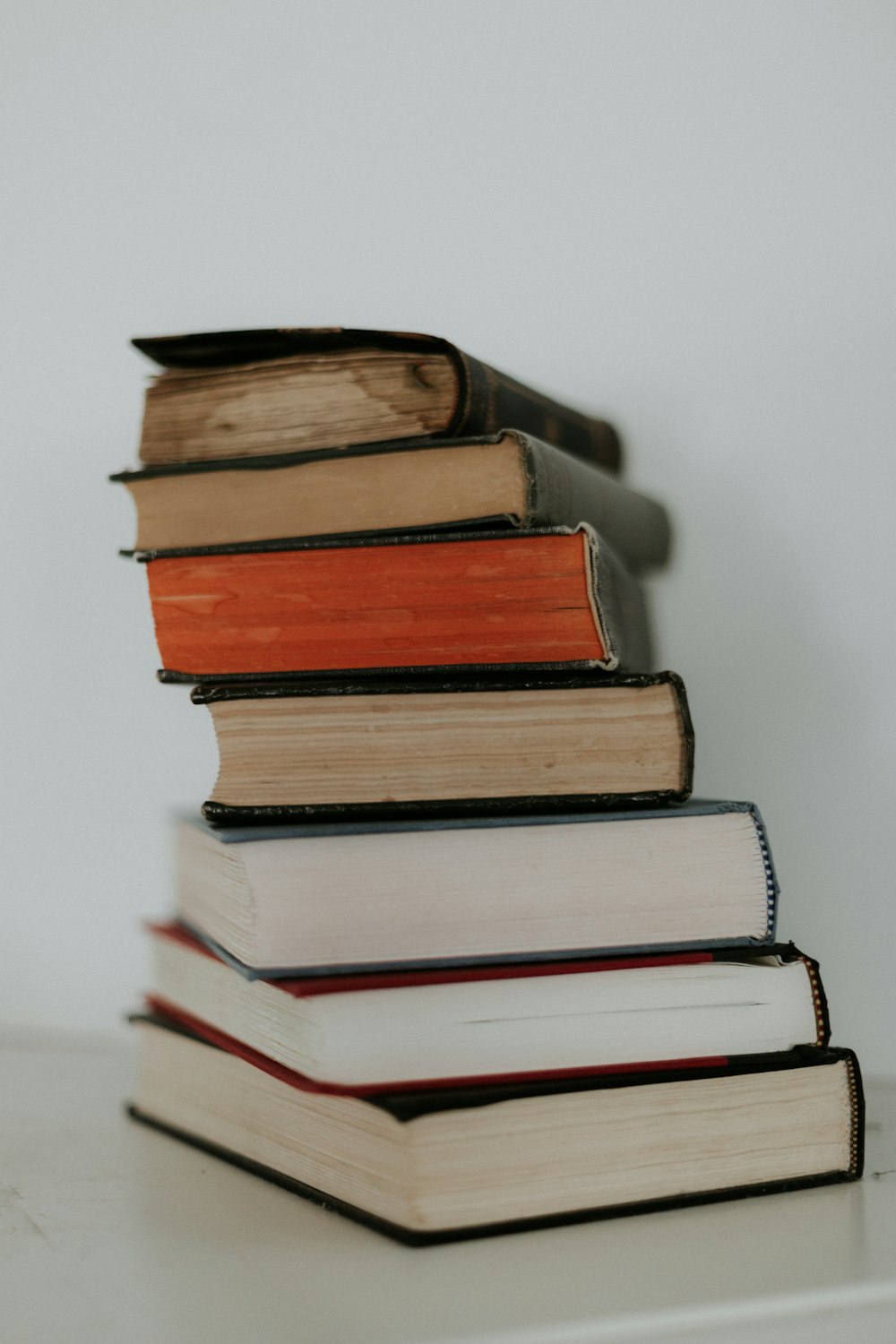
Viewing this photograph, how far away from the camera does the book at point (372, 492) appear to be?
618 mm

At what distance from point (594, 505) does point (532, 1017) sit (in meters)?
0.31

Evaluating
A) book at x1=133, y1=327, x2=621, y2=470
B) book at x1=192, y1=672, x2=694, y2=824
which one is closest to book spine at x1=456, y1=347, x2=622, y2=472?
book at x1=133, y1=327, x2=621, y2=470

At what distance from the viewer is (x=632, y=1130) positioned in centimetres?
55

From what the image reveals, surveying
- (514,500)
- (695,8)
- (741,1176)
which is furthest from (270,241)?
(741,1176)

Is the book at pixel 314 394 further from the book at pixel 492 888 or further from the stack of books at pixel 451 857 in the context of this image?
the book at pixel 492 888

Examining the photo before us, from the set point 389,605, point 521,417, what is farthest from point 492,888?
point 521,417

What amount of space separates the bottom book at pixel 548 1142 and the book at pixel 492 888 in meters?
0.06

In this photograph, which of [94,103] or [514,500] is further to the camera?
[94,103]

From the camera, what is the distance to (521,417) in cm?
70

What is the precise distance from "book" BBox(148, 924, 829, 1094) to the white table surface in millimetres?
72

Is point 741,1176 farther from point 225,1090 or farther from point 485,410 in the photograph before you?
point 485,410

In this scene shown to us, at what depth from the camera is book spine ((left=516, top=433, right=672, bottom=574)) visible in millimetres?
621

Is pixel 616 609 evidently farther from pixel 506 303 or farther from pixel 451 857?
pixel 506 303

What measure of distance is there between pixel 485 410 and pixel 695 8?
0.42 m
